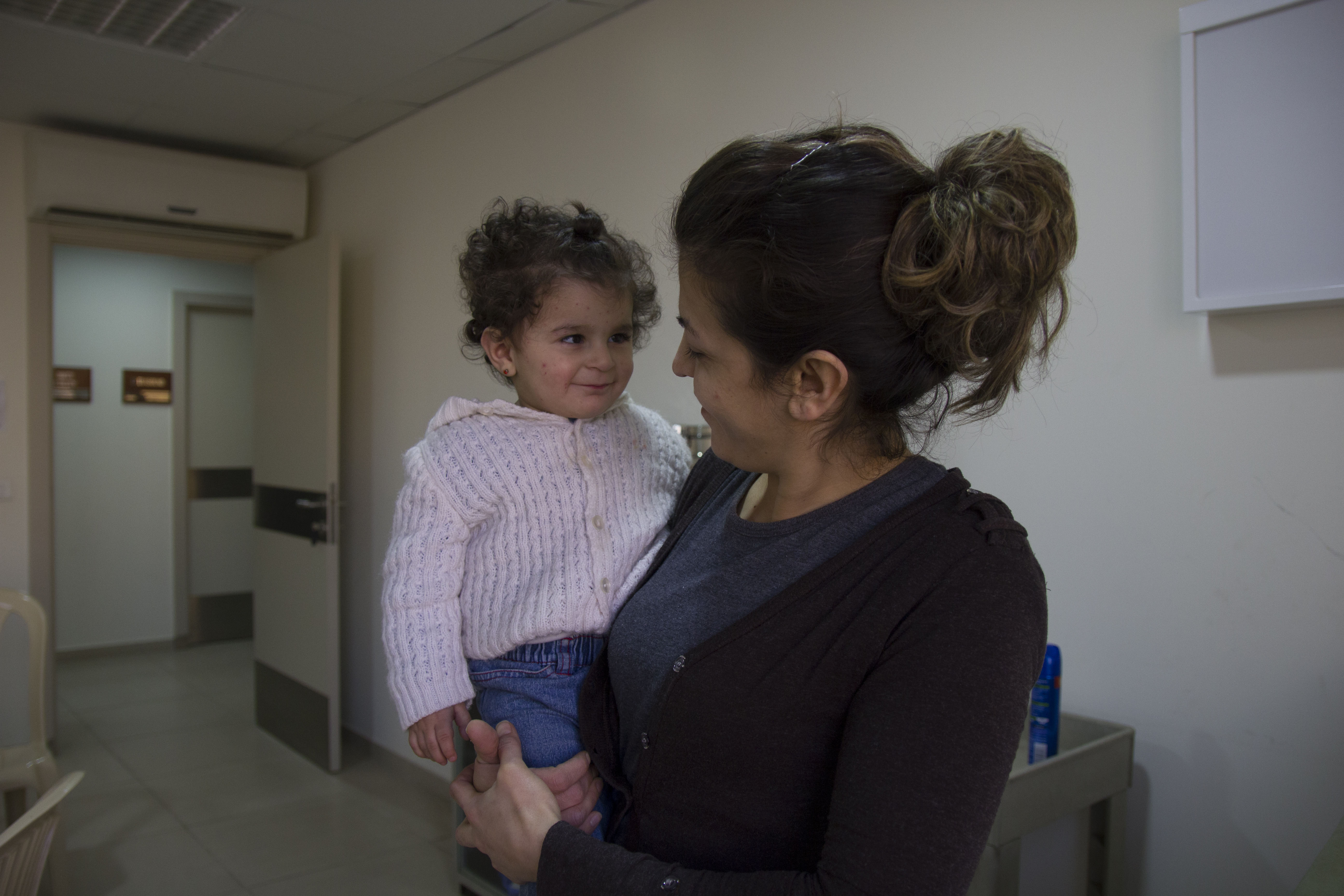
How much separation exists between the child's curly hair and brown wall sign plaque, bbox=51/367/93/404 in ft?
17.2

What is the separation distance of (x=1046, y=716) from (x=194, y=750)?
3933mm

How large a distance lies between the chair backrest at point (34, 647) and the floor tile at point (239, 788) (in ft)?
3.29

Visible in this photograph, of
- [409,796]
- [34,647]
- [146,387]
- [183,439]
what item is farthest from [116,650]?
[34,647]

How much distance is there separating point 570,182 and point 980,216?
2.50 metres

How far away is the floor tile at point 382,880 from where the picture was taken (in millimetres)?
2971

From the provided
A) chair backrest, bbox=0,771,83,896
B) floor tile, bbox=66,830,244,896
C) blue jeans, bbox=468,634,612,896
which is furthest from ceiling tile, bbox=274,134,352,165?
blue jeans, bbox=468,634,612,896

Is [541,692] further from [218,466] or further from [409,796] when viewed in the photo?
[218,466]

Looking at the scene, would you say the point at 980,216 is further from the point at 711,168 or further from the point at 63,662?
the point at 63,662

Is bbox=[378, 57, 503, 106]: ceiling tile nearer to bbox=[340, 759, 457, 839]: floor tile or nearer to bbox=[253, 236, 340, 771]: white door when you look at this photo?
bbox=[253, 236, 340, 771]: white door

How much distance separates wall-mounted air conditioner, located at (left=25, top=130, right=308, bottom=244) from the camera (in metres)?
3.84

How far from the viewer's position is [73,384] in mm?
5605

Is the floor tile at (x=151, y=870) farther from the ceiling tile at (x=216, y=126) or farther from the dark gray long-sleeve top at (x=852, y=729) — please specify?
the ceiling tile at (x=216, y=126)

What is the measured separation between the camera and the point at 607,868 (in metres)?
0.86

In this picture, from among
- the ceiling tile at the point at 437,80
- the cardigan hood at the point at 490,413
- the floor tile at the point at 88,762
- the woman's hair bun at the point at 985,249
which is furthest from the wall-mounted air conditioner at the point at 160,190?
the woman's hair bun at the point at 985,249
